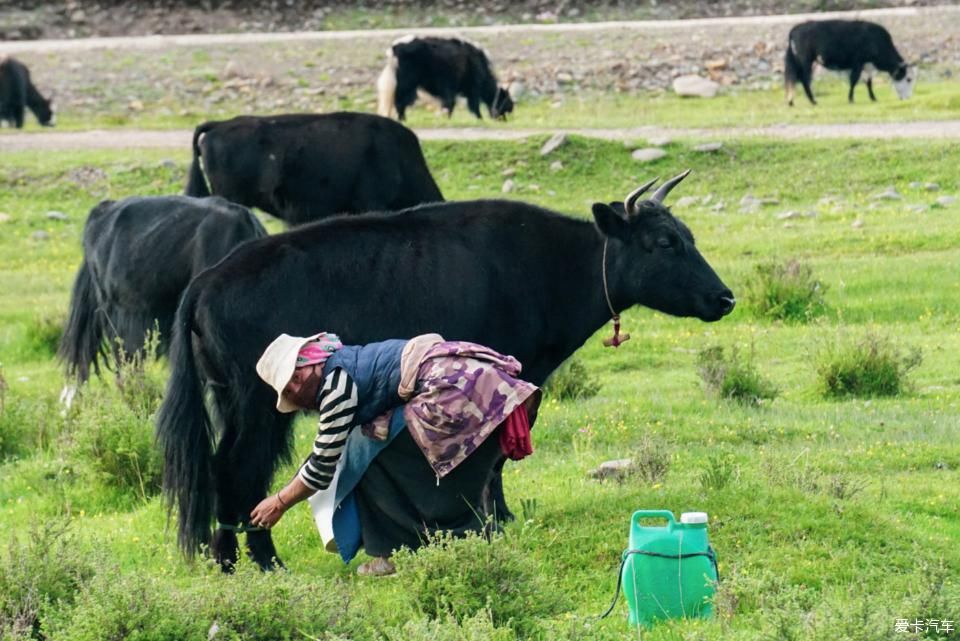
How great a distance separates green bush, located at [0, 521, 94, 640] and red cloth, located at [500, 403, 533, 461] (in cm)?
180

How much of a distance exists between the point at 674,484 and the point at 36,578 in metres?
3.48

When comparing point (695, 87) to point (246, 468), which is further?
point (695, 87)

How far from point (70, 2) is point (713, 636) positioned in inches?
1521

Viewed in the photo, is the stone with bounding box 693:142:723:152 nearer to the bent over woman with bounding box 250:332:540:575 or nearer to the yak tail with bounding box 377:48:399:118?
the yak tail with bounding box 377:48:399:118

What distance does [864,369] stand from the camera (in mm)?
11805

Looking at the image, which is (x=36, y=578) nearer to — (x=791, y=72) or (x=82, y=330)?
(x=82, y=330)

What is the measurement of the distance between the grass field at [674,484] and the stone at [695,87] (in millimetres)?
8254

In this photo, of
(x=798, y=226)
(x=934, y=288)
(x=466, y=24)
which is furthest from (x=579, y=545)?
(x=466, y=24)

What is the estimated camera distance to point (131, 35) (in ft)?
133

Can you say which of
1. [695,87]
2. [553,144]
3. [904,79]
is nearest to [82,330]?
[553,144]

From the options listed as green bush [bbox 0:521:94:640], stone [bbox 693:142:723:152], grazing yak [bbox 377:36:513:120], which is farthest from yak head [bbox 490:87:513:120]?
green bush [bbox 0:521:94:640]

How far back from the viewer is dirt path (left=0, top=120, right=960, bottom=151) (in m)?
22.0

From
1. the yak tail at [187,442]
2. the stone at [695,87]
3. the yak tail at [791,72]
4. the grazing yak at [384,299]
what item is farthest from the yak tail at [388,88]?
the yak tail at [187,442]

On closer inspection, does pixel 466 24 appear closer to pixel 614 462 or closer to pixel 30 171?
pixel 30 171
